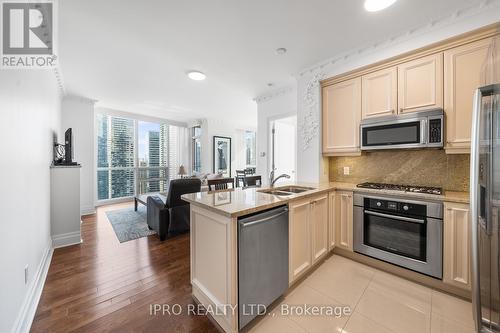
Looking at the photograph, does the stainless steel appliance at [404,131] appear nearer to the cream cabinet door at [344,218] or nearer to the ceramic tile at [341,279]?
the cream cabinet door at [344,218]

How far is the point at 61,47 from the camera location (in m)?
2.51

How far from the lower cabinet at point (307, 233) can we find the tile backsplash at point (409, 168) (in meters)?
0.87

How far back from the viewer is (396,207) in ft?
6.77

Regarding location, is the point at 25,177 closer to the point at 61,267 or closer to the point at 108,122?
the point at 61,267

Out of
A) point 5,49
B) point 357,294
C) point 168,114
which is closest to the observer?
point 5,49

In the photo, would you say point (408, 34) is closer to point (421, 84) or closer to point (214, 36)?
point (421, 84)

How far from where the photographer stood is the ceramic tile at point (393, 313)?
59.2 inches

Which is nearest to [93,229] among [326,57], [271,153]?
[271,153]

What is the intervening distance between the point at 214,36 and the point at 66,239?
3.57 metres

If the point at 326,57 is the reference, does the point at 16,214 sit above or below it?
below

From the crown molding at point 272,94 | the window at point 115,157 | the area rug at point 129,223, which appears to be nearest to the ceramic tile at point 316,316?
the area rug at point 129,223

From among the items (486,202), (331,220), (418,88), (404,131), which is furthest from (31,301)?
(418,88)

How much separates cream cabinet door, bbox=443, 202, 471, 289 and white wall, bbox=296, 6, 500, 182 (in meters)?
1.42

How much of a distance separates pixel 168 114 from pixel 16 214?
5.22m
